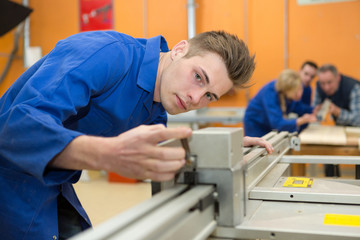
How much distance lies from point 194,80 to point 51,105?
0.45 metres

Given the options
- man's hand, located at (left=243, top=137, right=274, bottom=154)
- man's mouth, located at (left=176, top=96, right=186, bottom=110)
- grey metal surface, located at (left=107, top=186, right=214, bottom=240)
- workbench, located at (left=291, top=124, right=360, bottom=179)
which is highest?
man's mouth, located at (left=176, top=96, right=186, bottom=110)

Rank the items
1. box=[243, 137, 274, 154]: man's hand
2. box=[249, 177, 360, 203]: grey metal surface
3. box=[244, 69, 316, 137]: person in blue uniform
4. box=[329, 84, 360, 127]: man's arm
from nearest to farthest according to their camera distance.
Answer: box=[249, 177, 360, 203]: grey metal surface, box=[243, 137, 274, 154]: man's hand, box=[244, 69, 316, 137]: person in blue uniform, box=[329, 84, 360, 127]: man's arm

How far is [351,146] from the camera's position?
280 cm

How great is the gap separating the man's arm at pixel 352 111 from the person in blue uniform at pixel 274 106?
666 mm

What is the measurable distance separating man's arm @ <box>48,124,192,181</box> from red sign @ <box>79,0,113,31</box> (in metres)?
4.41

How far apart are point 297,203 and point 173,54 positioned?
0.58 meters

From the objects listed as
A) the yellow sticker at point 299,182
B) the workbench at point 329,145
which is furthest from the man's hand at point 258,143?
the workbench at point 329,145

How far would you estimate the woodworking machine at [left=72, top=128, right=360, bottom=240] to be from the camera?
63 cm

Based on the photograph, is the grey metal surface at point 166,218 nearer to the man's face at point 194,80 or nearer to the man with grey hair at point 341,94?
the man's face at point 194,80

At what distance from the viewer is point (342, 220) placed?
93 centimetres

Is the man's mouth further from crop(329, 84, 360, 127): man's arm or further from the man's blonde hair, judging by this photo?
crop(329, 84, 360, 127): man's arm

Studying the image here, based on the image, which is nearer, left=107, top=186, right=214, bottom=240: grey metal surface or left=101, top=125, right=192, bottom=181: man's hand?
left=107, top=186, right=214, bottom=240: grey metal surface

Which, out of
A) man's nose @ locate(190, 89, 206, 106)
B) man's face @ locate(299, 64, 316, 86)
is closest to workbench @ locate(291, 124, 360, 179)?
man's face @ locate(299, 64, 316, 86)

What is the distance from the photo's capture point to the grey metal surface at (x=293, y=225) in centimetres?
82
